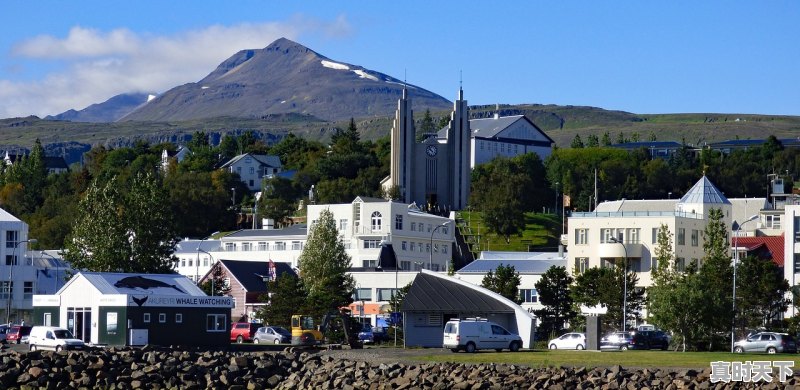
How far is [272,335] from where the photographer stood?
7506cm

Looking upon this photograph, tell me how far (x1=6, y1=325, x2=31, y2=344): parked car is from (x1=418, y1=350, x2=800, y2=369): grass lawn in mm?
26789

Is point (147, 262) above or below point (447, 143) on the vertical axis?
below

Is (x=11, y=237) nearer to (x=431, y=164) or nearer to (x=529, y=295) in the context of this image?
(x=529, y=295)

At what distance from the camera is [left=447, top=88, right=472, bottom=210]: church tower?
553 ft

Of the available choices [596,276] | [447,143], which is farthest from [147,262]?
[447,143]

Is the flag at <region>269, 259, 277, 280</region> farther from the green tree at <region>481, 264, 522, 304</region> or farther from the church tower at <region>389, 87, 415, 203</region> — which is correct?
the church tower at <region>389, 87, 415, 203</region>

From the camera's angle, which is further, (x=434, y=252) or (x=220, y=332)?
(x=434, y=252)

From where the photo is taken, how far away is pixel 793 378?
4069cm

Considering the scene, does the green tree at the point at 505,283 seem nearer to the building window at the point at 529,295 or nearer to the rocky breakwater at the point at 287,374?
the building window at the point at 529,295

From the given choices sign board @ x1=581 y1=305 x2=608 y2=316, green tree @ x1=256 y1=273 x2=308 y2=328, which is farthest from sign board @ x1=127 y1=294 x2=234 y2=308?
sign board @ x1=581 y1=305 x2=608 y2=316

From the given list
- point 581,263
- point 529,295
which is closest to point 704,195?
point 581,263

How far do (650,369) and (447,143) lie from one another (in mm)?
125747

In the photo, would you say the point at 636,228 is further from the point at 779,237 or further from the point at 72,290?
the point at 72,290

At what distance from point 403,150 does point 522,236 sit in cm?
2474
